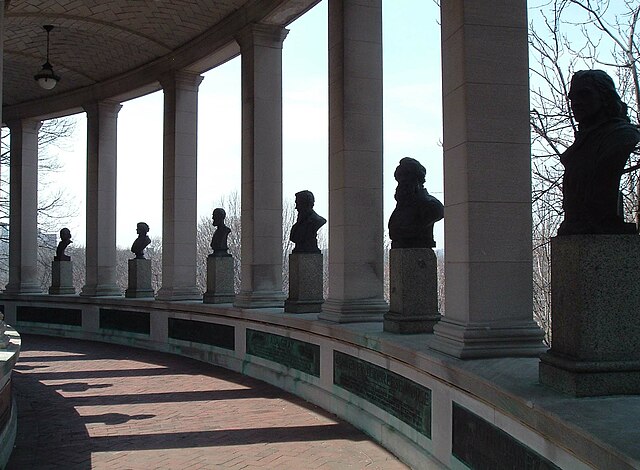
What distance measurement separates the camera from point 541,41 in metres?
12.5

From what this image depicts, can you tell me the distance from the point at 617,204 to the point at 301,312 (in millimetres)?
9467

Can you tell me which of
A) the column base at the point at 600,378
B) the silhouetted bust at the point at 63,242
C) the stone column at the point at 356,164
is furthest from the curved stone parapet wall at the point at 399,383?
the silhouetted bust at the point at 63,242

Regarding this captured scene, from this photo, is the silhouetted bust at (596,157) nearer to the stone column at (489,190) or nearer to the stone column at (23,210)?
the stone column at (489,190)

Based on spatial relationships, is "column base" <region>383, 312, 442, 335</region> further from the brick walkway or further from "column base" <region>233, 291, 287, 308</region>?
"column base" <region>233, 291, 287, 308</region>

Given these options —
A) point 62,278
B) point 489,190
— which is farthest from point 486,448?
point 62,278

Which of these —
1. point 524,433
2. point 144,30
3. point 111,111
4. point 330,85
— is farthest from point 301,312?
point 111,111

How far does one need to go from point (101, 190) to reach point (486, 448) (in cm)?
2160

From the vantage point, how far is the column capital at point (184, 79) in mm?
21547

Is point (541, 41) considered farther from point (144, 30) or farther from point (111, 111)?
point (111, 111)

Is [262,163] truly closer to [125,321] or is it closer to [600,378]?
[125,321]

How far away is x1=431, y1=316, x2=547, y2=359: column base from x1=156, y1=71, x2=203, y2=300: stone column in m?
14.2

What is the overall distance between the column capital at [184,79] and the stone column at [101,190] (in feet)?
15.8

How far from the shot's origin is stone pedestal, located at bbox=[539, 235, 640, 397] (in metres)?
5.95

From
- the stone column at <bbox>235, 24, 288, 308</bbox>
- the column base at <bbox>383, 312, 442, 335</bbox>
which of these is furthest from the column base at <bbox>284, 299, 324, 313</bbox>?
the column base at <bbox>383, 312, 442, 335</bbox>
